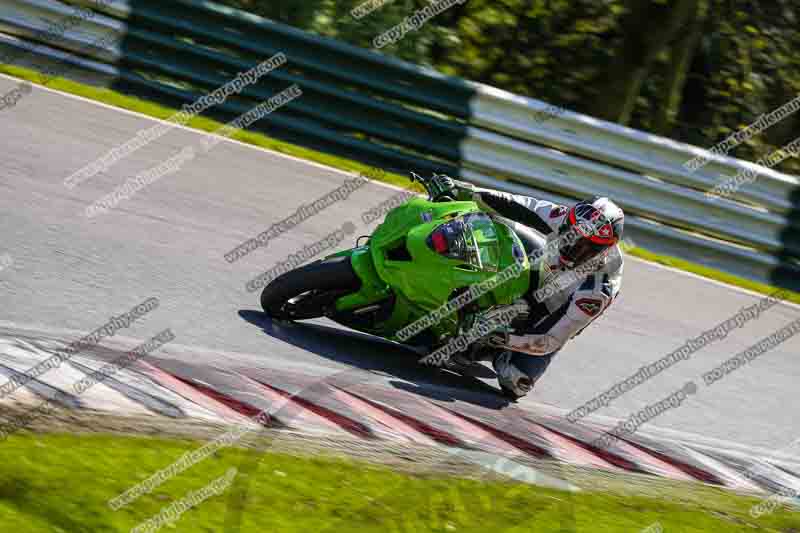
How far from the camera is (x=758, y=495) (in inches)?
262

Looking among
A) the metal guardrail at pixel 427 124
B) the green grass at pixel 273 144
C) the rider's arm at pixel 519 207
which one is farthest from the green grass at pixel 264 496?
the metal guardrail at pixel 427 124

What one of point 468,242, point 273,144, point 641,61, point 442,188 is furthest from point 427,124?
point 468,242

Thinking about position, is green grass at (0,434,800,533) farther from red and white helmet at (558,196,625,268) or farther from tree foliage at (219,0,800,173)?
tree foliage at (219,0,800,173)

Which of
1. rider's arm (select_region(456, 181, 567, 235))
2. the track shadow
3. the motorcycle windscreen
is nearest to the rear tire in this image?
the track shadow

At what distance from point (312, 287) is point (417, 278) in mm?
596

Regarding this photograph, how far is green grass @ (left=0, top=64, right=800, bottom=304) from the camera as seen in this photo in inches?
429

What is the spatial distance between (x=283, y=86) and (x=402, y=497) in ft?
28.8

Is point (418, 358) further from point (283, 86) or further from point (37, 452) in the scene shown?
point (283, 86)

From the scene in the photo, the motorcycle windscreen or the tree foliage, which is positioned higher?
the motorcycle windscreen

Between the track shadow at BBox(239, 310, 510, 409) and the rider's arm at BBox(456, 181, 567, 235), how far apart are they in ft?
3.20

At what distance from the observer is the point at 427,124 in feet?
38.9

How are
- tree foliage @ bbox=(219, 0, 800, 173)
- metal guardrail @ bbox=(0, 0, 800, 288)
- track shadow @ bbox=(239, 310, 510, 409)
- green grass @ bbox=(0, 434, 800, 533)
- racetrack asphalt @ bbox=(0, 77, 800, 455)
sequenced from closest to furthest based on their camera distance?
green grass @ bbox=(0, 434, 800, 533) → racetrack asphalt @ bbox=(0, 77, 800, 455) → track shadow @ bbox=(239, 310, 510, 409) → metal guardrail @ bbox=(0, 0, 800, 288) → tree foliage @ bbox=(219, 0, 800, 173)

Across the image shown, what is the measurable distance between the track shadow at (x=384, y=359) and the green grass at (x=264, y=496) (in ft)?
5.16

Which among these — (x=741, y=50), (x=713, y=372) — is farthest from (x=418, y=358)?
(x=741, y=50)
